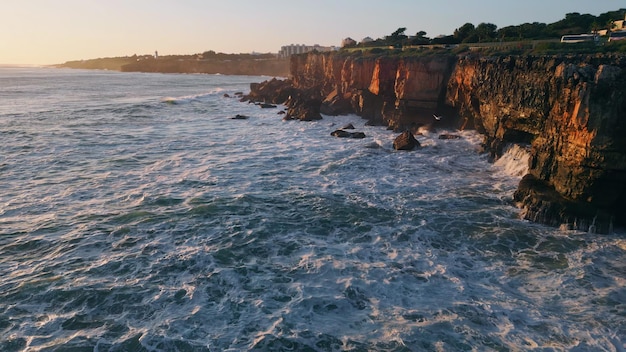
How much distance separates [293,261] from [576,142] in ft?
41.0

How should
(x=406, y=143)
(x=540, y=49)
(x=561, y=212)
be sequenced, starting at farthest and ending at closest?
(x=540, y=49)
(x=406, y=143)
(x=561, y=212)

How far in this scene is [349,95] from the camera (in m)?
50.4

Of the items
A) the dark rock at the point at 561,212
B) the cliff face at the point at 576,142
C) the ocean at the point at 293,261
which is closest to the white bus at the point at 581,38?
the cliff face at the point at 576,142

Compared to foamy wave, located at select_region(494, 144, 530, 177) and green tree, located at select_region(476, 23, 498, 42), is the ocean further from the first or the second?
green tree, located at select_region(476, 23, 498, 42)

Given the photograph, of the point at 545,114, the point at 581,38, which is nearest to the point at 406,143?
the point at 545,114

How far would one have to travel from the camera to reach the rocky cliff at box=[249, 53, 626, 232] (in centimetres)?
1520

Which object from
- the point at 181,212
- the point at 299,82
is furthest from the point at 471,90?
the point at 299,82

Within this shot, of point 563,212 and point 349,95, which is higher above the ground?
point 349,95

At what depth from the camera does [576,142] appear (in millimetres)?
16172

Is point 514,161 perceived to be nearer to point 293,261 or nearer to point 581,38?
point 581,38

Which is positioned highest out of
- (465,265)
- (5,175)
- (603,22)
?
(603,22)

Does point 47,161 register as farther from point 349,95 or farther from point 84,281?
point 349,95

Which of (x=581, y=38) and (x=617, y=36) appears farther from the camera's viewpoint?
(x=581, y=38)

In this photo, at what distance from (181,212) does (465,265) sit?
1184 centimetres
